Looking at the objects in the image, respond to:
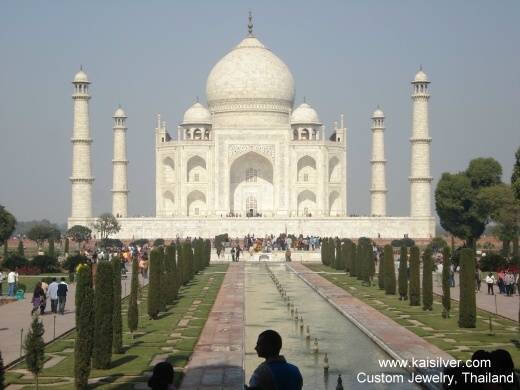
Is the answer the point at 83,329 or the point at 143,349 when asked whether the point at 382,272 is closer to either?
Answer: the point at 143,349

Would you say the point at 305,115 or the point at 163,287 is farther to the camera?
the point at 305,115

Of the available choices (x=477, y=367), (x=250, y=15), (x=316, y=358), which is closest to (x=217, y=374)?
(x=316, y=358)

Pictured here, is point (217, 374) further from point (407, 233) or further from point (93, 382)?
point (407, 233)

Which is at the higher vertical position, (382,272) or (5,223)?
(5,223)

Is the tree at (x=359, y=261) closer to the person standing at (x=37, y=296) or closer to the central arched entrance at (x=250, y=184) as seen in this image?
the person standing at (x=37, y=296)

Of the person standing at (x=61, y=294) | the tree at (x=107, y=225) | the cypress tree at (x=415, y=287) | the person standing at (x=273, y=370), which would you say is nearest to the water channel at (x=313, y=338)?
the cypress tree at (x=415, y=287)

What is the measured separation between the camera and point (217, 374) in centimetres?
984

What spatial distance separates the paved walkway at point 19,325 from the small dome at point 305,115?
2999 cm

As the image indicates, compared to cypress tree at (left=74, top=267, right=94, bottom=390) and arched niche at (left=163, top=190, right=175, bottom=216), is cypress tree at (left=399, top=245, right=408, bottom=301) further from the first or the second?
arched niche at (left=163, top=190, right=175, bottom=216)

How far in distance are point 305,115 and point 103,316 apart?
37.6 m

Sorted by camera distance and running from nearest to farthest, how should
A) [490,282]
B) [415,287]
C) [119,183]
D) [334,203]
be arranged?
[415,287]
[490,282]
[119,183]
[334,203]

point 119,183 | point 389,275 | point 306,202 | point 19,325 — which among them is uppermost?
point 119,183

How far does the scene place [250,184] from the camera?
4641 cm

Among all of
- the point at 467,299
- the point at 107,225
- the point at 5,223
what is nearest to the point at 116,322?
the point at 467,299
